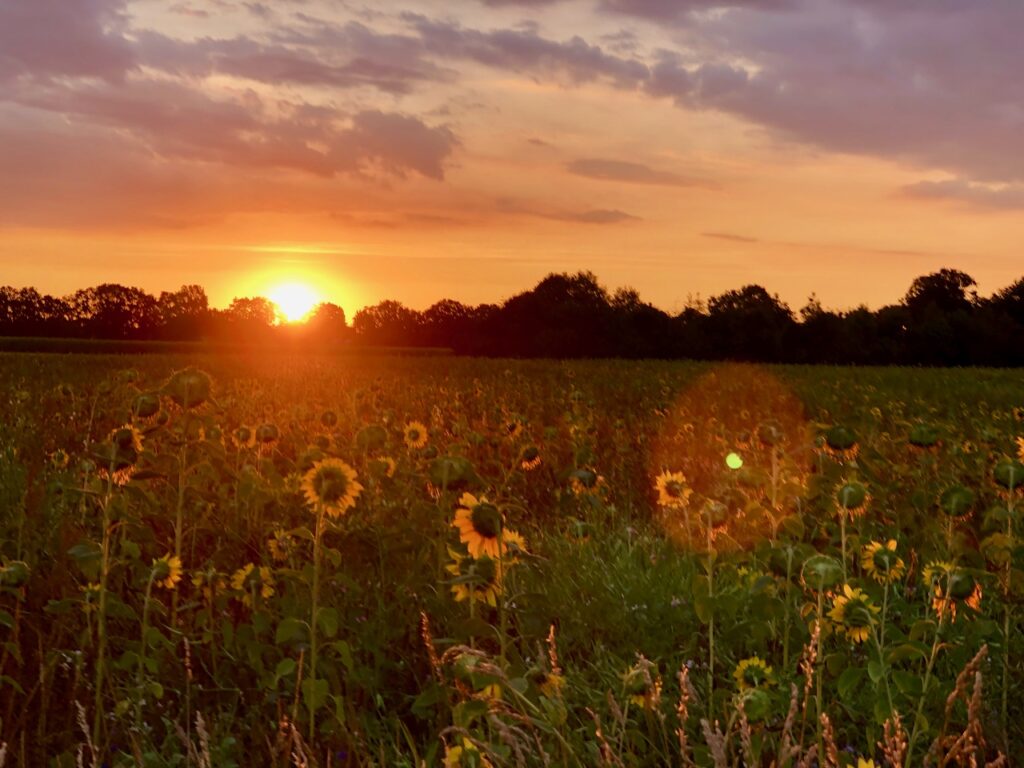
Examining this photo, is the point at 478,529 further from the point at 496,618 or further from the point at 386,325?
the point at 386,325

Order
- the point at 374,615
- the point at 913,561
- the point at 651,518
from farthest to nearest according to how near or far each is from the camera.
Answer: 1. the point at 651,518
2. the point at 913,561
3. the point at 374,615

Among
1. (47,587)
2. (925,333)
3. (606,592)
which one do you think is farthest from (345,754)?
(925,333)

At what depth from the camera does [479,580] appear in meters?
2.32

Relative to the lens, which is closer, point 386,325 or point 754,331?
point 754,331

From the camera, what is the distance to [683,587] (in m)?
3.64

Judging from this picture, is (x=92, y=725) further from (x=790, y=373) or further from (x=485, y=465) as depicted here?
(x=790, y=373)

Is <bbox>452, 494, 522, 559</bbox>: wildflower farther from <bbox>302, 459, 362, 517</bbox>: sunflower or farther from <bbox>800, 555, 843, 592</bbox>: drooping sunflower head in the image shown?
<bbox>800, 555, 843, 592</bbox>: drooping sunflower head

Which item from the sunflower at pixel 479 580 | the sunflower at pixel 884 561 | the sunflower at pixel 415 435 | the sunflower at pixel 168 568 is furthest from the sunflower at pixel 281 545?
the sunflower at pixel 884 561

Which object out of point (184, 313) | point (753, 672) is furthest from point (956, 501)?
point (184, 313)

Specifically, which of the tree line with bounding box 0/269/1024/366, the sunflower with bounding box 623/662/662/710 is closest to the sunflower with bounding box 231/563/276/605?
the sunflower with bounding box 623/662/662/710

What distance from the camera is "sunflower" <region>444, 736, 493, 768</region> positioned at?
204 cm

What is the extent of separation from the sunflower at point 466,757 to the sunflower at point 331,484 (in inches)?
31.1

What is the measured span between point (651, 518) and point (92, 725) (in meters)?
3.19

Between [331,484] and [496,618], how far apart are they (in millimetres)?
1232
